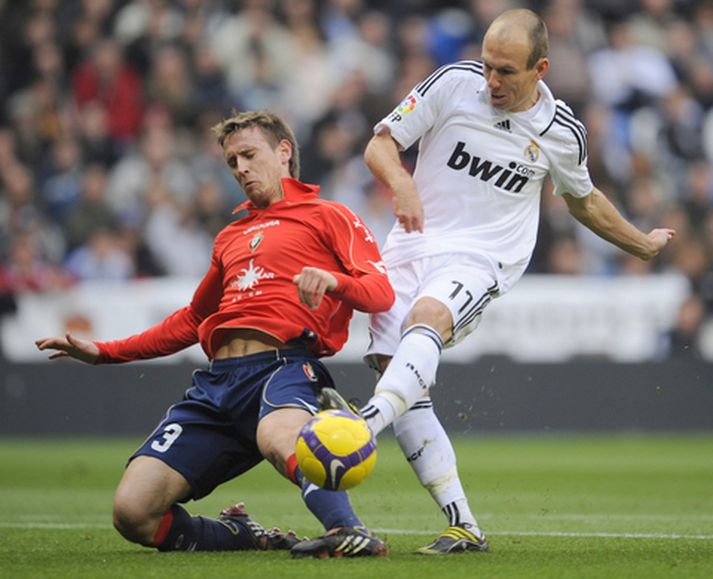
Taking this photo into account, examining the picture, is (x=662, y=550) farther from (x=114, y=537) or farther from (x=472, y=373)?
(x=472, y=373)

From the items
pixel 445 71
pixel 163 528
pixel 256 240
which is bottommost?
pixel 163 528

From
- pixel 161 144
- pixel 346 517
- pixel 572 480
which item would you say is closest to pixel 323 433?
pixel 346 517

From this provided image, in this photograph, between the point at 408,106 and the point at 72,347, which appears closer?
the point at 408,106

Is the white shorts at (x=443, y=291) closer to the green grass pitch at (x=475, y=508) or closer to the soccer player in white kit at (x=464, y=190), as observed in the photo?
the soccer player in white kit at (x=464, y=190)

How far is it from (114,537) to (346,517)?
181 centimetres

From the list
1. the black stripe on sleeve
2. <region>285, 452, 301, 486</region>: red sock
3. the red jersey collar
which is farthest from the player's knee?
the black stripe on sleeve

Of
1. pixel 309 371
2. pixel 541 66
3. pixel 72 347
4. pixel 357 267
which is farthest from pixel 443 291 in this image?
pixel 72 347

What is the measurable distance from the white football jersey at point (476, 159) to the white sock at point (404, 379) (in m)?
0.67

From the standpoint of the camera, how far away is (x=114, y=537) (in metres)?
7.05

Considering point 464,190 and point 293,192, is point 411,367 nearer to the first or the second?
point 464,190

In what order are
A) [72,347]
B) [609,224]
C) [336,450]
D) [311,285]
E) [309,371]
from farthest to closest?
1. [609,224]
2. [72,347]
3. [309,371]
4. [311,285]
5. [336,450]

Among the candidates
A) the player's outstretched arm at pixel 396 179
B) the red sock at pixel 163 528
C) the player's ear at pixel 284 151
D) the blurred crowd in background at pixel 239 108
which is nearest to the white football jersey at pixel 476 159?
the player's outstretched arm at pixel 396 179

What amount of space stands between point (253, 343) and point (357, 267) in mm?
604

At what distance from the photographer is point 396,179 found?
5.97 m
